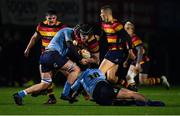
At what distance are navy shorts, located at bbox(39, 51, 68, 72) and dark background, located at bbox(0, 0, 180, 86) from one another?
10107 mm

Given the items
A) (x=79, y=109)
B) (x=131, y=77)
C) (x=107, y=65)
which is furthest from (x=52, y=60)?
(x=131, y=77)

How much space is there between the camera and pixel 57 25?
19016 millimetres

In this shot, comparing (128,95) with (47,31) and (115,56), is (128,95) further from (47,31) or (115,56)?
(47,31)

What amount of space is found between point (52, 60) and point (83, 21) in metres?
12.6

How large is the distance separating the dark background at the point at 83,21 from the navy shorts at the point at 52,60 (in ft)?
33.2

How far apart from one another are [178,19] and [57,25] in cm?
1418

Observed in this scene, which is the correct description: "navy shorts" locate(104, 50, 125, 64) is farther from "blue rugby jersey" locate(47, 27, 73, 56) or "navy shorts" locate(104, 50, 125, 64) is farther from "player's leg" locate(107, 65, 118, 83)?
"blue rugby jersey" locate(47, 27, 73, 56)

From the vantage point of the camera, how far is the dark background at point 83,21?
29.2 metres

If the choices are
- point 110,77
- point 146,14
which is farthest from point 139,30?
point 110,77

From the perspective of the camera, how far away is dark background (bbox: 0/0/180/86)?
29.2 meters

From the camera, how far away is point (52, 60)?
17.7 m

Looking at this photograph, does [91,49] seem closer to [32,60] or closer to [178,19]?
[32,60]

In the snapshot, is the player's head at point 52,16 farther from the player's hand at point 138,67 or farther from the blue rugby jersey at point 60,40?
the player's hand at point 138,67

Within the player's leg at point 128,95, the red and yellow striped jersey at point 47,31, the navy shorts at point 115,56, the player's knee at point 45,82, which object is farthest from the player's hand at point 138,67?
the player's leg at point 128,95
